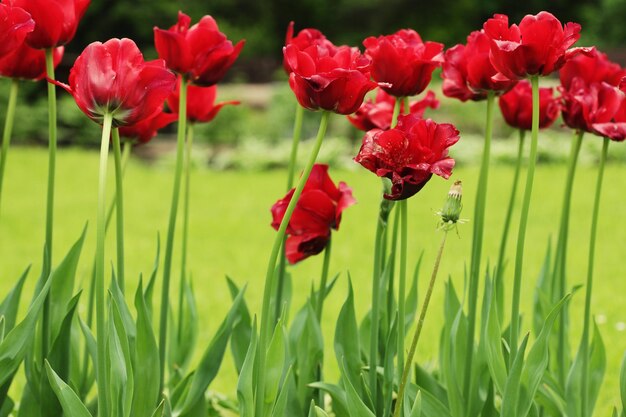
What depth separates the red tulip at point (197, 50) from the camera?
1.45 m

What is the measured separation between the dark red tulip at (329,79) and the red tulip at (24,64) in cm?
50

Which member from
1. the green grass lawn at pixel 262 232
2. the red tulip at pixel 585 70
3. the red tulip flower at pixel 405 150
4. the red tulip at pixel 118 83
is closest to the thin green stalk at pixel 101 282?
the red tulip at pixel 118 83

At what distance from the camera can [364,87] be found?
1.15m

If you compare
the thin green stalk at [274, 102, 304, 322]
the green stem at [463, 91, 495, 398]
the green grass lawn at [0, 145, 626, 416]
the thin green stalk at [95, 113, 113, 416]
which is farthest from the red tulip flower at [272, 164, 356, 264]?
the green grass lawn at [0, 145, 626, 416]

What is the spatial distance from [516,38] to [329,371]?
6.35ft

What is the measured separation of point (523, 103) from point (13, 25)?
90 cm

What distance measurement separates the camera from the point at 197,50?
1471 millimetres

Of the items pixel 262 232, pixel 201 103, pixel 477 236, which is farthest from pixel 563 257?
pixel 262 232

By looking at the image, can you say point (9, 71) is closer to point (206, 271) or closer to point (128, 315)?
point (128, 315)

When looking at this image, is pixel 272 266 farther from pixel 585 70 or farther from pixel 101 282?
pixel 585 70

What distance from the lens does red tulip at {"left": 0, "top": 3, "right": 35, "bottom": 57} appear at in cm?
126

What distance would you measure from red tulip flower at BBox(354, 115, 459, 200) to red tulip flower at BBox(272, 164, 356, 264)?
242 mm

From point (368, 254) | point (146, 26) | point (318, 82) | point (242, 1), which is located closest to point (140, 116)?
point (318, 82)

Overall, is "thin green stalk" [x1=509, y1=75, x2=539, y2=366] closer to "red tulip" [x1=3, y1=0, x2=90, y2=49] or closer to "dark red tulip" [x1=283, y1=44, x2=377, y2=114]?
"dark red tulip" [x1=283, y1=44, x2=377, y2=114]
